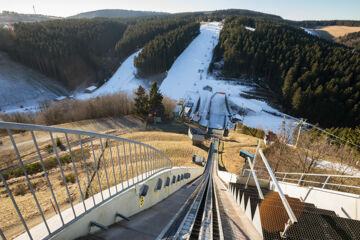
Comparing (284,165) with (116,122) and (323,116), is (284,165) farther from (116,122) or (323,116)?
(323,116)

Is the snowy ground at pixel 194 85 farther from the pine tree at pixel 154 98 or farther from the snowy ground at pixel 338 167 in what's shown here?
the snowy ground at pixel 338 167

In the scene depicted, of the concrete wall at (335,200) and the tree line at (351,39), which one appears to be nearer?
the concrete wall at (335,200)

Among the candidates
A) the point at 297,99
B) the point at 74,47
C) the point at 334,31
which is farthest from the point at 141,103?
the point at 334,31

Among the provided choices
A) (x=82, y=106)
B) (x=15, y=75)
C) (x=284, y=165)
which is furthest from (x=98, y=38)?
(x=284, y=165)

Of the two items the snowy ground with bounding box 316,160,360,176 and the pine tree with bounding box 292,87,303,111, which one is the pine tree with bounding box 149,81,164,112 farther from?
the pine tree with bounding box 292,87,303,111

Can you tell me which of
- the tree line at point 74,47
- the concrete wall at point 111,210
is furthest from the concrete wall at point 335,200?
the tree line at point 74,47
